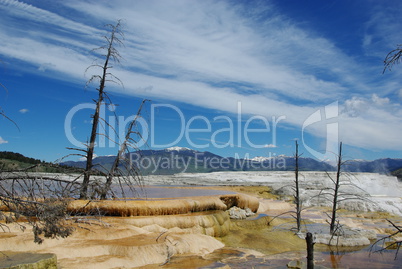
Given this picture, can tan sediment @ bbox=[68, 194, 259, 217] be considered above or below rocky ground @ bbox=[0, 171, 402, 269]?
above

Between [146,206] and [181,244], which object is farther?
[146,206]

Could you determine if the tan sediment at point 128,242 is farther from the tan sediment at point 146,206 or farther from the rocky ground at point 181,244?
the tan sediment at point 146,206

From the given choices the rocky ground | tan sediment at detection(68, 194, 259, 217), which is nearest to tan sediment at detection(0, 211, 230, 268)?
the rocky ground

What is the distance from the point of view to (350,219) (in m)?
24.2

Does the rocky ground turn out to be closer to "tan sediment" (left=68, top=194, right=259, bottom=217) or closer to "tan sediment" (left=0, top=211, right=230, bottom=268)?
"tan sediment" (left=0, top=211, right=230, bottom=268)

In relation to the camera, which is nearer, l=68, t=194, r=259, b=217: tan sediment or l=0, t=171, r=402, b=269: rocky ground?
l=0, t=171, r=402, b=269: rocky ground

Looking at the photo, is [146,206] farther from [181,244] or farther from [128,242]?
[128,242]

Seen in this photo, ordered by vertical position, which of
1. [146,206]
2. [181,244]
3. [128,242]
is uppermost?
[146,206]

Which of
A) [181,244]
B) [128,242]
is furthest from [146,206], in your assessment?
[128,242]

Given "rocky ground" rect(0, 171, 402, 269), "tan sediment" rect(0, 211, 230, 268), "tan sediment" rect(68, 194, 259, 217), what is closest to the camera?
"tan sediment" rect(0, 211, 230, 268)

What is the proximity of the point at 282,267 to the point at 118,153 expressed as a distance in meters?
8.98

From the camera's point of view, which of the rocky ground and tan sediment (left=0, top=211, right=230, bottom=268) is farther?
the rocky ground

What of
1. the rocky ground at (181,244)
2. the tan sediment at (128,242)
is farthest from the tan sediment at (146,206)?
the tan sediment at (128,242)

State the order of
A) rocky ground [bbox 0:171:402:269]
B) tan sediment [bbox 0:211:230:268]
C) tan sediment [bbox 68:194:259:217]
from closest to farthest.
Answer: tan sediment [bbox 0:211:230:268], rocky ground [bbox 0:171:402:269], tan sediment [bbox 68:194:259:217]
